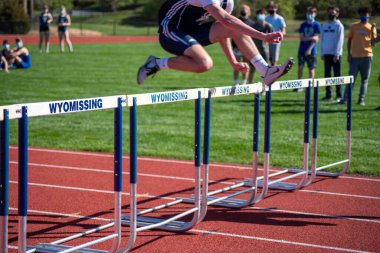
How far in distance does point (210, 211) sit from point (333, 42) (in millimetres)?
8882

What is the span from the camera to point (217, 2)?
5.57m

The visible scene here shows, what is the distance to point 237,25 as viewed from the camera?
545 centimetres

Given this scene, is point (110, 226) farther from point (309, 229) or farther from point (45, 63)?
point (45, 63)

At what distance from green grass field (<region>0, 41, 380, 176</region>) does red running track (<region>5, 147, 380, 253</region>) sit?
1.08m

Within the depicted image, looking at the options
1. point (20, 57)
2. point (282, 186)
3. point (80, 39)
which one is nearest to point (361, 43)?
point (282, 186)

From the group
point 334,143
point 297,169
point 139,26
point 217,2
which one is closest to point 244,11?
point 334,143

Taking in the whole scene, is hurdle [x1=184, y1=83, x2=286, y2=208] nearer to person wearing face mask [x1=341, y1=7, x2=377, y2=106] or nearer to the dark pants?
person wearing face mask [x1=341, y1=7, x2=377, y2=106]

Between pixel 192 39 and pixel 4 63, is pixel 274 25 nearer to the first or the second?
pixel 4 63

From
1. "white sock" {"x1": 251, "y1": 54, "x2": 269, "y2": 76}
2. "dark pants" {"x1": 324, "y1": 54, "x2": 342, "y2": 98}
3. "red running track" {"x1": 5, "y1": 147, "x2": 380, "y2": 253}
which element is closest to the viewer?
"red running track" {"x1": 5, "y1": 147, "x2": 380, "y2": 253}

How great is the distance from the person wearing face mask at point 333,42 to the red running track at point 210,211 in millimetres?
6511

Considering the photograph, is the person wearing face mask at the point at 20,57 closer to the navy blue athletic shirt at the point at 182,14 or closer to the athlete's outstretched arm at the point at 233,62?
the athlete's outstretched arm at the point at 233,62

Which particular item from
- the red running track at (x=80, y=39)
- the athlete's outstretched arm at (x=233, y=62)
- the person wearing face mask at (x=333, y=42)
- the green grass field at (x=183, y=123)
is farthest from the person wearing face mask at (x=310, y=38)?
the red running track at (x=80, y=39)

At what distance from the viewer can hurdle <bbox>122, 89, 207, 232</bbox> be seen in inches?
Answer: 196

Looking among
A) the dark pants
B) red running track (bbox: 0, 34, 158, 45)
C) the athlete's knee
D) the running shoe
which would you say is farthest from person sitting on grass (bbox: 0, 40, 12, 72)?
the running shoe
